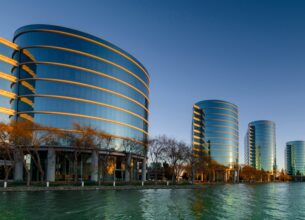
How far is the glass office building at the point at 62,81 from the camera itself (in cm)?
9062

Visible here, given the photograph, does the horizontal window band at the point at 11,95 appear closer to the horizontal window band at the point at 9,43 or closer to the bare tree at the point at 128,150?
the horizontal window band at the point at 9,43

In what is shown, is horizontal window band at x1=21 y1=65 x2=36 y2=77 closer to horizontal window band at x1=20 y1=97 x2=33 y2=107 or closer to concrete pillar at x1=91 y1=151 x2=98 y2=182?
horizontal window band at x1=20 y1=97 x2=33 y2=107

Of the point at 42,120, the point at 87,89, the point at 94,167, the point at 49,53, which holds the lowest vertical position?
the point at 94,167

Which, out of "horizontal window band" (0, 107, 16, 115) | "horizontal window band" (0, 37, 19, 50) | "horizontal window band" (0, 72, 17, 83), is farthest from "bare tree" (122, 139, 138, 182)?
"horizontal window band" (0, 37, 19, 50)

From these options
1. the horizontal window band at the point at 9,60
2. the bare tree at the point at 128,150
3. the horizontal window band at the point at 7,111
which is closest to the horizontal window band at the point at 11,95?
the horizontal window band at the point at 7,111

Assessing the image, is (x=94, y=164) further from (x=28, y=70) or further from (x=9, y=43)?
(x=9, y=43)

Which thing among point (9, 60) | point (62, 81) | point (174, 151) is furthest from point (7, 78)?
point (174, 151)

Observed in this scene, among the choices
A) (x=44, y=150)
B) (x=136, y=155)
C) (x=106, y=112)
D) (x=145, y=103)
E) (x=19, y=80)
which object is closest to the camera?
(x=44, y=150)

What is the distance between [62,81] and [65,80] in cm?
91

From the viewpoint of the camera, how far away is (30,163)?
94188 mm

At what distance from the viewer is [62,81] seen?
3674 inches

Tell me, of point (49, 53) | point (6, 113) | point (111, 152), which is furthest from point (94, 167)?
point (49, 53)

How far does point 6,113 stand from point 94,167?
27986 mm

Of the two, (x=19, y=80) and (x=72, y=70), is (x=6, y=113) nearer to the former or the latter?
(x=19, y=80)
